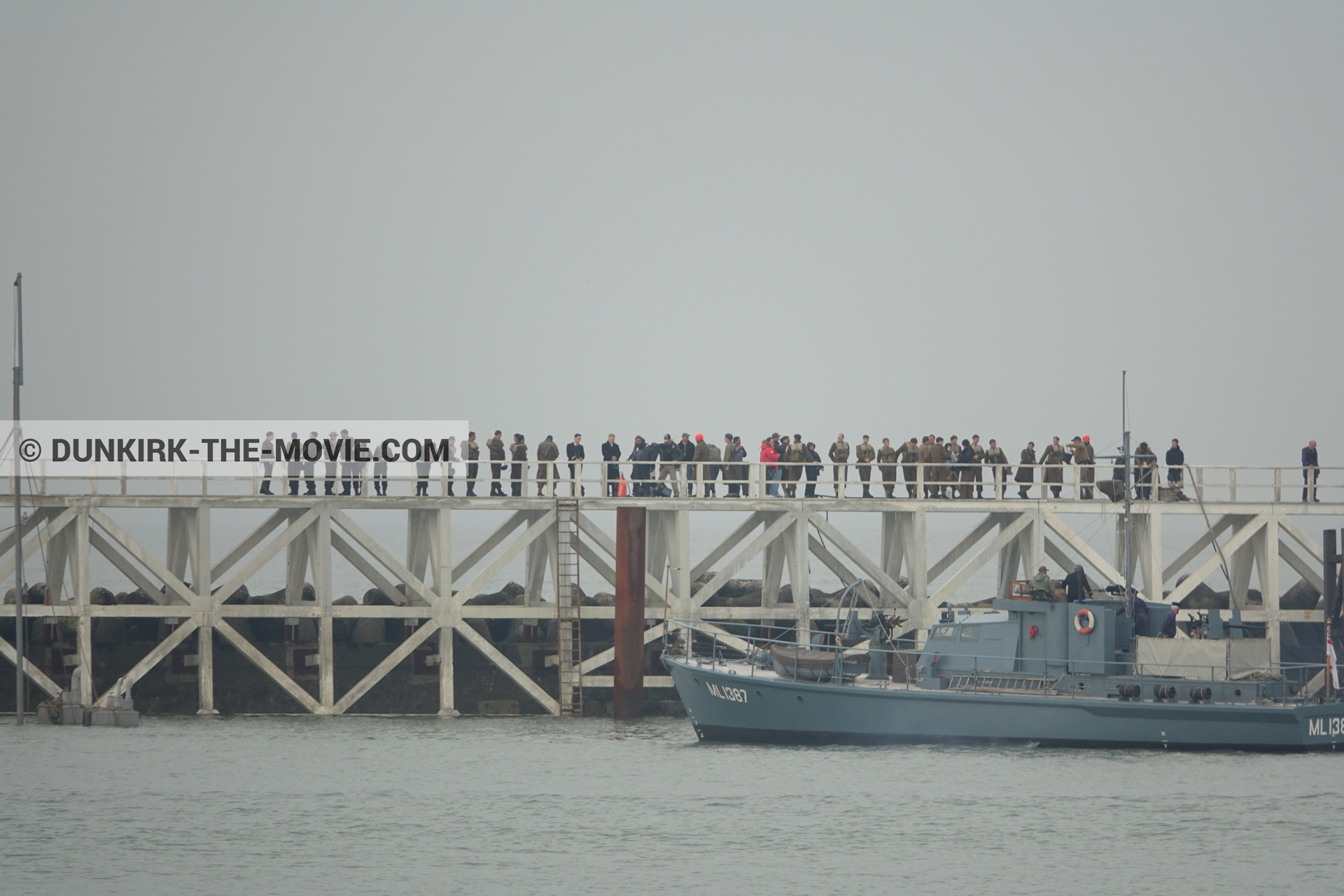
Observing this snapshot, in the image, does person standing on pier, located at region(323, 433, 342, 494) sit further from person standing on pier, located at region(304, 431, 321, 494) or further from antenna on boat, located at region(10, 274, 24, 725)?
antenna on boat, located at region(10, 274, 24, 725)

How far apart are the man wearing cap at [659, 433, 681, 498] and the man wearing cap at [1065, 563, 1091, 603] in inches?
386

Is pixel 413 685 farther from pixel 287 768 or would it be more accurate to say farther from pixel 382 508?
pixel 287 768

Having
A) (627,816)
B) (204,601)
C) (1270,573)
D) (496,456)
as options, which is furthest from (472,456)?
(1270,573)

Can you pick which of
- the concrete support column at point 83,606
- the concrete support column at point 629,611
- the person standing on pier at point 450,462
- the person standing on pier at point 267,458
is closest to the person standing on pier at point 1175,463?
the concrete support column at point 629,611

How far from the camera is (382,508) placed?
4431cm

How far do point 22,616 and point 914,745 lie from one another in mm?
20168

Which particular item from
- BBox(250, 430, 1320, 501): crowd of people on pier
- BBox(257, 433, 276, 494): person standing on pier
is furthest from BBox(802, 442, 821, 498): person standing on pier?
BBox(257, 433, 276, 494): person standing on pier

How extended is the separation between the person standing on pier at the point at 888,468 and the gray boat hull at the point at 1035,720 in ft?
23.2

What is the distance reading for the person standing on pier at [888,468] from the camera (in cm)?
4503

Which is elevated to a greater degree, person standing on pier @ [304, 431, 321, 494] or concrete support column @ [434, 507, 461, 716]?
person standing on pier @ [304, 431, 321, 494]

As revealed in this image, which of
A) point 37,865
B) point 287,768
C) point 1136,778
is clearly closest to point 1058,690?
point 1136,778

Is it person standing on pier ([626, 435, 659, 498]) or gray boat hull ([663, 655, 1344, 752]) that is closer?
gray boat hull ([663, 655, 1344, 752])

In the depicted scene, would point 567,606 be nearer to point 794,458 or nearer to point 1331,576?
point 794,458

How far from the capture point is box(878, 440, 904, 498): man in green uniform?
148ft
